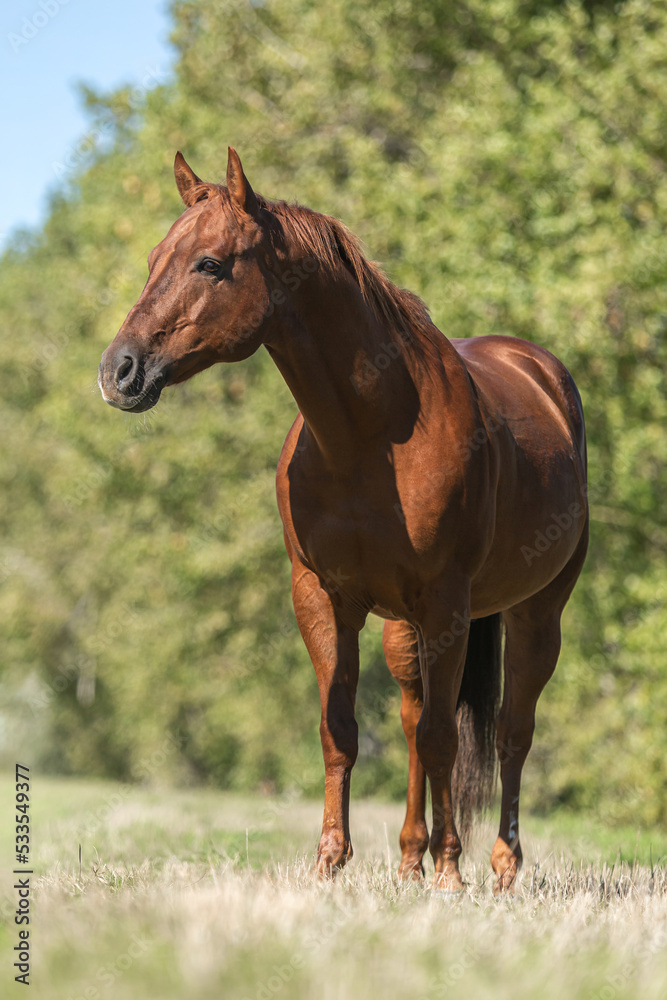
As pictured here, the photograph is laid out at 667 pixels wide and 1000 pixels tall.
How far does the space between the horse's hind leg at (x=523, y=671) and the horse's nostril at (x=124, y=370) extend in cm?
276

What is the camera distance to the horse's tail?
5414 mm

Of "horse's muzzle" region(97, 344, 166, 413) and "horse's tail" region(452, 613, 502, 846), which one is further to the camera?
"horse's tail" region(452, 613, 502, 846)

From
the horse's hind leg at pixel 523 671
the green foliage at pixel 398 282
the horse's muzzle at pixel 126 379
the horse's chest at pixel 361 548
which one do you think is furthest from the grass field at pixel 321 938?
the green foliage at pixel 398 282

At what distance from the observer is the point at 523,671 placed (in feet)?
17.6

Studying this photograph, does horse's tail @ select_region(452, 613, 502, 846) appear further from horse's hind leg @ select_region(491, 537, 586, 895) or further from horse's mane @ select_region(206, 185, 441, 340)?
horse's mane @ select_region(206, 185, 441, 340)

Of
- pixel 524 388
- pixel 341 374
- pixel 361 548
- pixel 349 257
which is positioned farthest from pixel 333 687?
pixel 524 388

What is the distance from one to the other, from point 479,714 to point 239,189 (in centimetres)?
308

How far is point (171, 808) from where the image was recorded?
944cm

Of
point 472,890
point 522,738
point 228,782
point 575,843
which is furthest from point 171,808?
point 228,782

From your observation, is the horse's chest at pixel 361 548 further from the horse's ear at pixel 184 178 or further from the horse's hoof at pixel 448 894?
the horse's ear at pixel 184 178

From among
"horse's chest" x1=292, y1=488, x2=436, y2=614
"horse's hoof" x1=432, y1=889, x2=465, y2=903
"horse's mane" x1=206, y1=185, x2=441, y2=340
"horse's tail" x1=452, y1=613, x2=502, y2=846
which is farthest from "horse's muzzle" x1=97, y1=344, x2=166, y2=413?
"horse's tail" x1=452, y1=613, x2=502, y2=846

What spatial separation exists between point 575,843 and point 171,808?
12.4 feet

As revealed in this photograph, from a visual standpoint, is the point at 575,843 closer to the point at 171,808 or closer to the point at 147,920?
the point at 171,808

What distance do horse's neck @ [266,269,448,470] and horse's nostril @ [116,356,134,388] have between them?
2.05 ft
